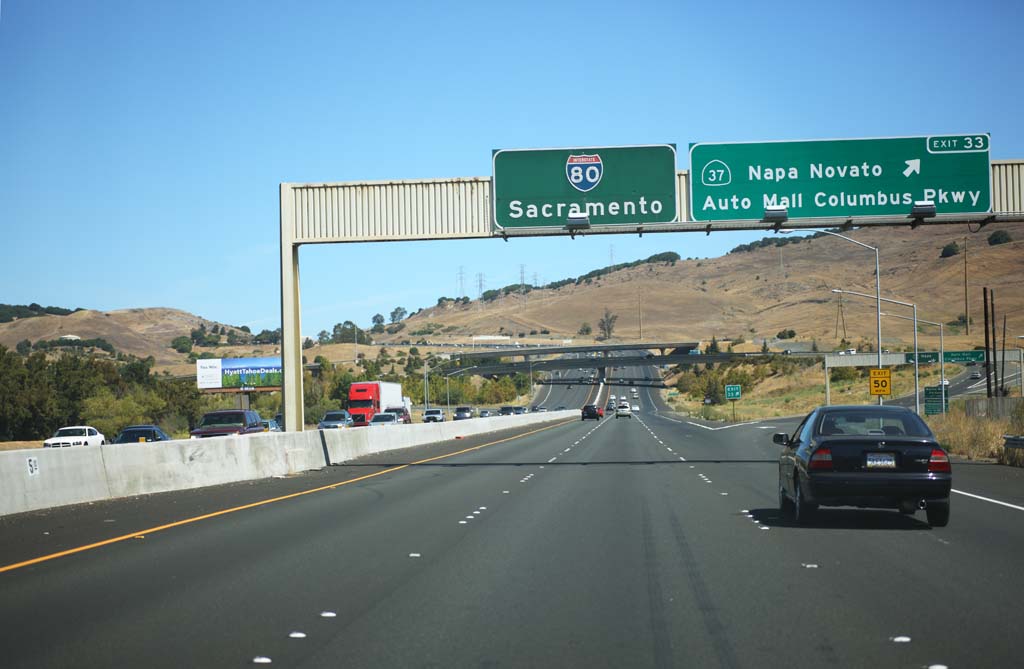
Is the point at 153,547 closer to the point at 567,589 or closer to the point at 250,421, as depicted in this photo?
the point at 567,589

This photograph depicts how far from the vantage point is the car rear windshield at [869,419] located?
46.7 feet

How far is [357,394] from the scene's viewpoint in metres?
77.3

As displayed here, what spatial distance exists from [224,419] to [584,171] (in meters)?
20.8

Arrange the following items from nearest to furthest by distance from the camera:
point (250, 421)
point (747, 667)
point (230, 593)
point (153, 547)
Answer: point (747, 667) < point (230, 593) < point (153, 547) < point (250, 421)

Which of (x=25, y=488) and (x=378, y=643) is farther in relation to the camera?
(x=25, y=488)

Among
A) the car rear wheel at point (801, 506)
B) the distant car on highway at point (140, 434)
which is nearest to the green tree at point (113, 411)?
the distant car on highway at point (140, 434)

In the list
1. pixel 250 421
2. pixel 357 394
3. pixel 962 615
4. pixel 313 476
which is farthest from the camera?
pixel 357 394

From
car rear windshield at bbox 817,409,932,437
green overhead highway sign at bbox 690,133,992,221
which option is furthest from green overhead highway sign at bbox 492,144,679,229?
car rear windshield at bbox 817,409,932,437

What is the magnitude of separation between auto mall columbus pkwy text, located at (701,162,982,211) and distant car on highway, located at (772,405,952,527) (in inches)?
541

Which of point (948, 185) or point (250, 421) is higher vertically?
point (948, 185)

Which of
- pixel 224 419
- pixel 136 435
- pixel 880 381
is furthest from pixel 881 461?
pixel 880 381

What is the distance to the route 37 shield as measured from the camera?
27750 millimetres

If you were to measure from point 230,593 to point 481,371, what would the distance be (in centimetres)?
15866

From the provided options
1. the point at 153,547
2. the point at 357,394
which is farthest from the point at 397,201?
the point at 357,394
